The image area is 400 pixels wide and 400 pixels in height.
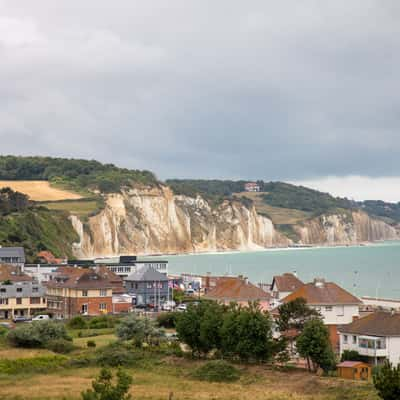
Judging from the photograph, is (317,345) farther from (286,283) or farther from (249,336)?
(286,283)

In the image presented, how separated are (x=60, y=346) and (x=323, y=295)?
15.7 meters

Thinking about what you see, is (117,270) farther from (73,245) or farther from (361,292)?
(73,245)

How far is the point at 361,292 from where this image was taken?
107 m

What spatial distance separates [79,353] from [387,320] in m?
16.8

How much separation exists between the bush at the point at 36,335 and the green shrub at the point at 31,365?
5.57 m

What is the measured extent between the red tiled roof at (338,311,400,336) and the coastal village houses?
31206 millimetres

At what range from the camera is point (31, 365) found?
152 feet

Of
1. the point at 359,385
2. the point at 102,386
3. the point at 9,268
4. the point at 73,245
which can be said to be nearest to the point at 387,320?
the point at 359,385

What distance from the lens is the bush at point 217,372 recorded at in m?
42.4

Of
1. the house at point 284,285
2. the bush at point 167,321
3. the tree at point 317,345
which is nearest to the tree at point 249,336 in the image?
the tree at point 317,345

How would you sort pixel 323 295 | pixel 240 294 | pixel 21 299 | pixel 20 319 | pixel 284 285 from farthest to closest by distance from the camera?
pixel 21 299
pixel 20 319
pixel 284 285
pixel 240 294
pixel 323 295

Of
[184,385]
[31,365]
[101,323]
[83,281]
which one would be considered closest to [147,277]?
[83,281]

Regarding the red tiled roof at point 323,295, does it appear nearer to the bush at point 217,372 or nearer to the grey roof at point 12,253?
the bush at point 217,372

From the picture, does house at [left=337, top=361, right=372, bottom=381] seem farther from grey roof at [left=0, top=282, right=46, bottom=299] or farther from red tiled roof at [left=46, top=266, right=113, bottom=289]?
grey roof at [left=0, top=282, right=46, bottom=299]
